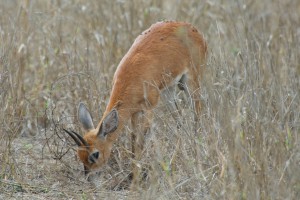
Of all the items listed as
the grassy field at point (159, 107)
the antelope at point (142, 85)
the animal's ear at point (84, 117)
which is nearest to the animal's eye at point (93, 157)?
the antelope at point (142, 85)

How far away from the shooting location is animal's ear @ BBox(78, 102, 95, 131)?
706 cm

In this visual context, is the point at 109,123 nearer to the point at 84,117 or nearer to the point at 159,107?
the point at 84,117

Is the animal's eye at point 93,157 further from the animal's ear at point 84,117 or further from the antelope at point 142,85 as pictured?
the animal's ear at point 84,117

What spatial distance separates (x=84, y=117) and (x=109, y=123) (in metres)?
0.23

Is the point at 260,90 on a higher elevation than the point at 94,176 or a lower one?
higher

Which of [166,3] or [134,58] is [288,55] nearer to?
[134,58]

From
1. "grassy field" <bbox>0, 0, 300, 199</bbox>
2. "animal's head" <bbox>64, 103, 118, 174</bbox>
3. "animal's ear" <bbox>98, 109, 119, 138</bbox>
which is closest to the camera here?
"grassy field" <bbox>0, 0, 300, 199</bbox>

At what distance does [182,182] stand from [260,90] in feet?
3.68

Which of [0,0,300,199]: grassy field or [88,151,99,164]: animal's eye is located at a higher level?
[0,0,300,199]: grassy field

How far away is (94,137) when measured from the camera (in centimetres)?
705

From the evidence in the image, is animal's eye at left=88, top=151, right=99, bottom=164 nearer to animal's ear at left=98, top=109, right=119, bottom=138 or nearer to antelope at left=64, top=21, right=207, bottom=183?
antelope at left=64, top=21, right=207, bottom=183

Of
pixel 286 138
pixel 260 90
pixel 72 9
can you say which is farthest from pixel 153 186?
pixel 72 9

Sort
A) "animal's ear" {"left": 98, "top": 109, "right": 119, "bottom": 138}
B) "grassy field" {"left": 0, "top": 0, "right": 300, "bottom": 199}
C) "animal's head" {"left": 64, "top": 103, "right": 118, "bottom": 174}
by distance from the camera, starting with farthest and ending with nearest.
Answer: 1. "animal's ear" {"left": 98, "top": 109, "right": 119, "bottom": 138}
2. "animal's head" {"left": 64, "top": 103, "right": 118, "bottom": 174}
3. "grassy field" {"left": 0, "top": 0, "right": 300, "bottom": 199}

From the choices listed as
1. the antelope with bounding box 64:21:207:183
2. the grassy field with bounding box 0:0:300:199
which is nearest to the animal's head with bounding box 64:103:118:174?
the antelope with bounding box 64:21:207:183
